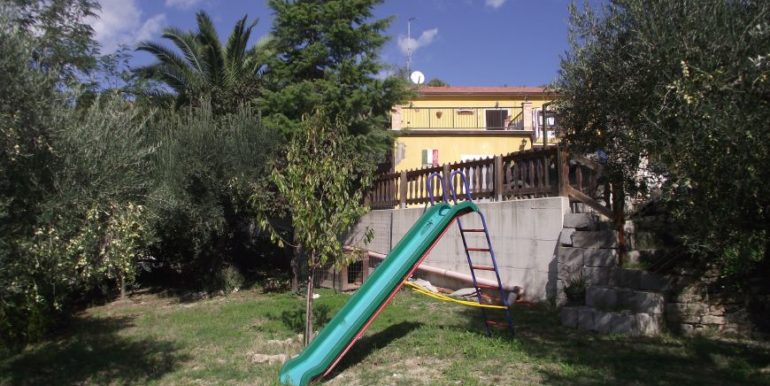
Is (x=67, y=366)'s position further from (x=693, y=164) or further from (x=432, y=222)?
(x=693, y=164)

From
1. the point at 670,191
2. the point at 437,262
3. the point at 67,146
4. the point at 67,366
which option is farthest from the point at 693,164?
the point at 437,262

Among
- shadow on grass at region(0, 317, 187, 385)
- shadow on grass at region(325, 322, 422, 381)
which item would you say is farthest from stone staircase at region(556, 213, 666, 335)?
shadow on grass at region(0, 317, 187, 385)

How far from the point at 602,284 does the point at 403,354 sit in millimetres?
3038

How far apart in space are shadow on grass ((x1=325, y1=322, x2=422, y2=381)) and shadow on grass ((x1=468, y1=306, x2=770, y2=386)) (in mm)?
1608

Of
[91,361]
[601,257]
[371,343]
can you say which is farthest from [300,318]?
[601,257]

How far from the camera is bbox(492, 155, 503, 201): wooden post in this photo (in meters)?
10.5

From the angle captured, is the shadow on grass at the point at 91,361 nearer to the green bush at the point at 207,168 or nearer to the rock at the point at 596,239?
the green bush at the point at 207,168

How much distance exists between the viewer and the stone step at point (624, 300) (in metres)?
7.21

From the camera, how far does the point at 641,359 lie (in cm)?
621

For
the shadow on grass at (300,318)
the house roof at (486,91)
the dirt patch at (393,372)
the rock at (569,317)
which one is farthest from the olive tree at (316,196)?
the house roof at (486,91)

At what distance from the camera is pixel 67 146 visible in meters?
5.50

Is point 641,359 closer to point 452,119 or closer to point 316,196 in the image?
point 316,196

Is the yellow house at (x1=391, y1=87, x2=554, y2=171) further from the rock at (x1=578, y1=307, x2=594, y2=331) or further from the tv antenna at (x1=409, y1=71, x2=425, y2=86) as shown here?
the rock at (x1=578, y1=307, x2=594, y2=331)

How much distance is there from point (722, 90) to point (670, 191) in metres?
0.95
